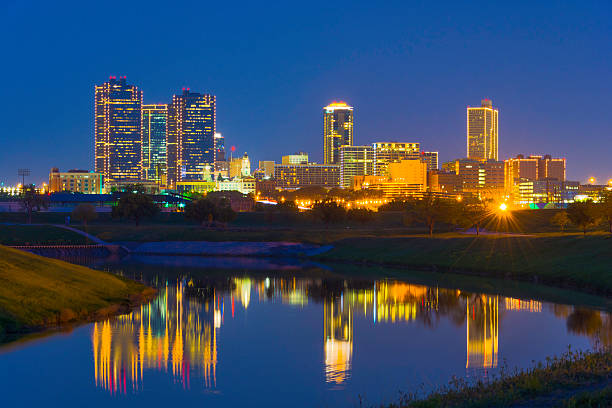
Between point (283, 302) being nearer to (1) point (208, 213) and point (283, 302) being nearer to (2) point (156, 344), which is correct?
(2) point (156, 344)

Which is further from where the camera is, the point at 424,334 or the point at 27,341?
the point at 424,334

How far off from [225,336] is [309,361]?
28.8ft

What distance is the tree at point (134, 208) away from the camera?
141875 mm

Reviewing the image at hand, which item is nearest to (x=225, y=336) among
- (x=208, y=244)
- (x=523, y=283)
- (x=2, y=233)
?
(x=523, y=283)

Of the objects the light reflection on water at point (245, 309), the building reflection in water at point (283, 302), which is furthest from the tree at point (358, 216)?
the light reflection on water at point (245, 309)

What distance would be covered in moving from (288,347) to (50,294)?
1833 cm

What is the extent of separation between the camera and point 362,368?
3453cm

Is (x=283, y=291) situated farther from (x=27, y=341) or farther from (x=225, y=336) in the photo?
(x=27, y=341)

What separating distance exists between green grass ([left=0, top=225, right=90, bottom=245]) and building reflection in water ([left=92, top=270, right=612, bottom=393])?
49.6 m

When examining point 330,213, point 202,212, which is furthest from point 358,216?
point 202,212

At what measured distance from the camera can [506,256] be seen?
82812 millimetres

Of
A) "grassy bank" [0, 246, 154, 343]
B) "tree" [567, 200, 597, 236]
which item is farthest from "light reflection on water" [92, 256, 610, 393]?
"tree" [567, 200, 597, 236]

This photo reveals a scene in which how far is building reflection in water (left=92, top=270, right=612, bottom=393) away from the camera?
1367 inches

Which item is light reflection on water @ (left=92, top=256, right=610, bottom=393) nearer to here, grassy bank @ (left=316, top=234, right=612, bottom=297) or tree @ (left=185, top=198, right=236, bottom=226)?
grassy bank @ (left=316, top=234, right=612, bottom=297)
